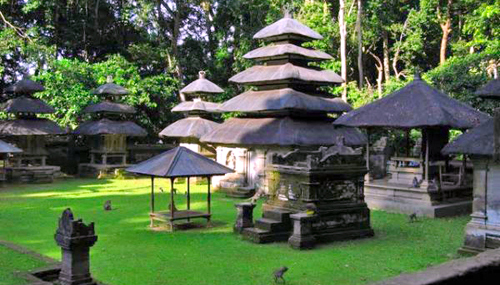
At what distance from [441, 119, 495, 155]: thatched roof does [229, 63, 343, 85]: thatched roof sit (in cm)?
996

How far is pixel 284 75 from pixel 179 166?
8487 mm

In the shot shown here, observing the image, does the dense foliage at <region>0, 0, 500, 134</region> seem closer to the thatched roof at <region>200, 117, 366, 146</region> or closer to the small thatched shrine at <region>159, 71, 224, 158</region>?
the small thatched shrine at <region>159, 71, 224, 158</region>

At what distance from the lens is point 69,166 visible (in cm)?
2881

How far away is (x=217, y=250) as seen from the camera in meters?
11.5

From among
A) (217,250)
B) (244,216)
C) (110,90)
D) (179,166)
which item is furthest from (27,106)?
(217,250)

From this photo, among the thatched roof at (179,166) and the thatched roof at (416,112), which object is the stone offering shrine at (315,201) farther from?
the thatched roof at (416,112)

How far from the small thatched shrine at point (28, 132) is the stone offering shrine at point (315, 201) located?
50.0 ft

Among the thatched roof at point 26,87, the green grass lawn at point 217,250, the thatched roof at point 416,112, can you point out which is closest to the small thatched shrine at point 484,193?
the green grass lawn at point 217,250

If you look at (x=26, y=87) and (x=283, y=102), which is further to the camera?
(x=26, y=87)

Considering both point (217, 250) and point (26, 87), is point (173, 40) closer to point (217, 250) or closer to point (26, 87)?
point (26, 87)

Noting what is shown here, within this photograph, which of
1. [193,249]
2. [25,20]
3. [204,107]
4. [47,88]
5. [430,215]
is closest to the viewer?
[193,249]

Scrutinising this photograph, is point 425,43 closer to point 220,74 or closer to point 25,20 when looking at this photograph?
point 220,74

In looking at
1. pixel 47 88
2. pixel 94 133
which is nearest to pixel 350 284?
pixel 94 133

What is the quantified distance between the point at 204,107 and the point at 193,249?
14.4 meters
